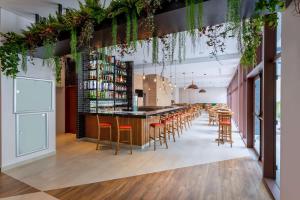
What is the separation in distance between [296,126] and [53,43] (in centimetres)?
384

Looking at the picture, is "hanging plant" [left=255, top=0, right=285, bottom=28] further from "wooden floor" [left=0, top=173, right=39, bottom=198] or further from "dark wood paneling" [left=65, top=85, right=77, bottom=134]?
"dark wood paneling" [left=65, top=85, right=77, bottom=134]

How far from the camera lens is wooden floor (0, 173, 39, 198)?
3043 mm

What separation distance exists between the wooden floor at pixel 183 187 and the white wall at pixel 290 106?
932 mm

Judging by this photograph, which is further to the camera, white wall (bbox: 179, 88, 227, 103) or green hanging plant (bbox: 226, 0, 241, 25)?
white wall (bbox: 179, 88, 227, 103)

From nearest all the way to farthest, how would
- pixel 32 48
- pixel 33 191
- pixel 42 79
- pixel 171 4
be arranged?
pixel 171 4
pixel 33 191
pixel 32 48
pixel 42 79

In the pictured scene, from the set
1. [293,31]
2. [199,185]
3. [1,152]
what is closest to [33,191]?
[1,152]

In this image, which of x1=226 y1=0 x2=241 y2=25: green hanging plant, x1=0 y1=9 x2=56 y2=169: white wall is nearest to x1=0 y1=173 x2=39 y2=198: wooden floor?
x1=0 y1=9 x2=56 y2=169: white wall

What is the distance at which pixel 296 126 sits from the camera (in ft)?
6.23

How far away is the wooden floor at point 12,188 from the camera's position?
120 inches

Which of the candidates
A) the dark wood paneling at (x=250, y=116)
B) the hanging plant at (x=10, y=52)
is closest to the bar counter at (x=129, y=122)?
the dark wood paneling at (x=250, y=116)

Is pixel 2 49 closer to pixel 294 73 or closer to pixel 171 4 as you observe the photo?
pixel 171 4

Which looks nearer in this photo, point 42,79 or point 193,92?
point 42,79

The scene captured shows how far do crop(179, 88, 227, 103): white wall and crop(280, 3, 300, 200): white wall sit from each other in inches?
899

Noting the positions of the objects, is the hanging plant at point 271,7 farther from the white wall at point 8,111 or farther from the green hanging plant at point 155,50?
the white wall at point 8,111
